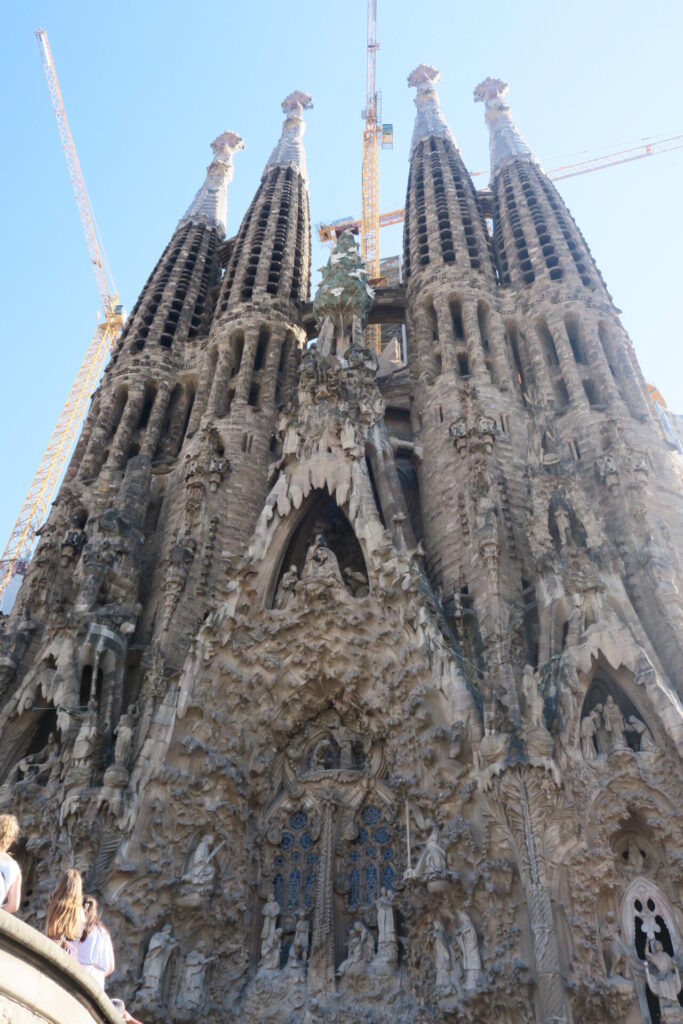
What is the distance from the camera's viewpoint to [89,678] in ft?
44.1

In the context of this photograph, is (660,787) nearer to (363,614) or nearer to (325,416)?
(363,614)

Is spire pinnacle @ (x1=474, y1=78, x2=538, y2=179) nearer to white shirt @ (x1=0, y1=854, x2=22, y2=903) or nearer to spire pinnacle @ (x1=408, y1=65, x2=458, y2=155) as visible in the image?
spire pinnacle @ (x1=408, y1=65, x2=458, y2=155)

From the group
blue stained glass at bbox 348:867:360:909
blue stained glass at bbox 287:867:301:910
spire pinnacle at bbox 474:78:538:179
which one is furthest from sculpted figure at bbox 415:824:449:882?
spire pinnacle at bbox 474:78:538:179

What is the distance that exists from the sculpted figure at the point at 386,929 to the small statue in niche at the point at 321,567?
4.39 meters

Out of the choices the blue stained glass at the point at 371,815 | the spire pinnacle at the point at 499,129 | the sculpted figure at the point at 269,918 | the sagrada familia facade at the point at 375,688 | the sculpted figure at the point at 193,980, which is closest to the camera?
the sagrada familia facade at the point at 375,688

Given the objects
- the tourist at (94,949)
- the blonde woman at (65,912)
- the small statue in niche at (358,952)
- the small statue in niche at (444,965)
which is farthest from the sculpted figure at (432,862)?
the blonde woman at (65,912)

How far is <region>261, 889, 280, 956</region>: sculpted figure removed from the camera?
11509 millimetres

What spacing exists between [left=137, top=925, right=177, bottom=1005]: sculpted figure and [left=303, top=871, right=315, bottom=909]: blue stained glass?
2.05 m

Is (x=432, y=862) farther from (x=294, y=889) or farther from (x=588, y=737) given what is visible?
(x=294, y=889)

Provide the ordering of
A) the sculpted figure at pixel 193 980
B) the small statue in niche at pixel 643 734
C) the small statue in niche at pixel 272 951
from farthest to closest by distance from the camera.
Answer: the small statue in niche at pixel 272 951 < the sculpted figure at pixel 193 980 < the small statue in niche at pixel 643 734

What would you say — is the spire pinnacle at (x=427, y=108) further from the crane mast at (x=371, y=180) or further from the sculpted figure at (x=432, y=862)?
the sculpted figure at (x=432, y=862)

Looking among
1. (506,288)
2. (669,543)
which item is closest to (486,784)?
(669,543)

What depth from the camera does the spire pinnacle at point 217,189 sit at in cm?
2783

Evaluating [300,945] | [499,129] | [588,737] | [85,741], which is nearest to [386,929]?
[300,945]
